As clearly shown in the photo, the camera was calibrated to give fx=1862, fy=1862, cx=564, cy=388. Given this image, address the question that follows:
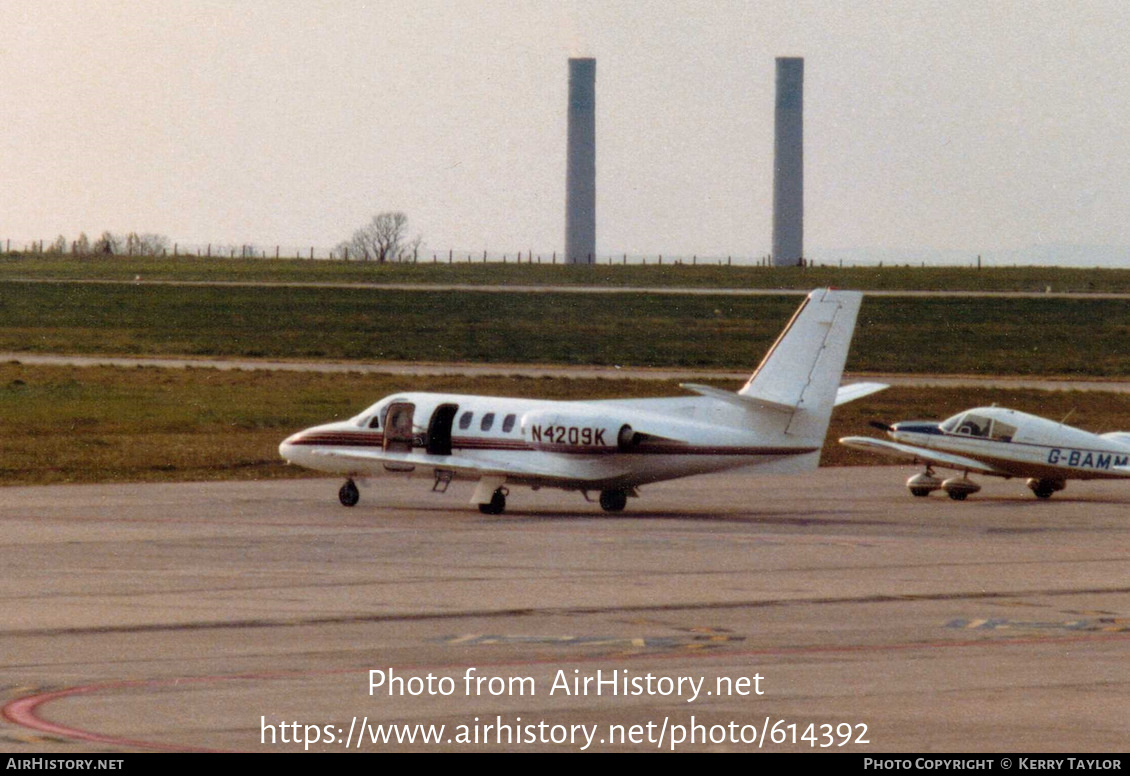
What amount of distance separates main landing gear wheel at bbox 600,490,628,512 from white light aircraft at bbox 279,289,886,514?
0.02 m

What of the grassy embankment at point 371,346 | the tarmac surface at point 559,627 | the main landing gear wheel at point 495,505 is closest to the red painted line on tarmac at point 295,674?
the tarmac surface at point 559,627

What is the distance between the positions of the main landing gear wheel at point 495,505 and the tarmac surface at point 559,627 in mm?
504

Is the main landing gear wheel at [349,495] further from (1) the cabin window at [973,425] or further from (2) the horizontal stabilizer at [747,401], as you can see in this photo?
(1) the cabin window at [973,425]

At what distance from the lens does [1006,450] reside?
39.3 metres

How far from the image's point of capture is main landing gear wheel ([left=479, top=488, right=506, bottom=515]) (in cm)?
3541

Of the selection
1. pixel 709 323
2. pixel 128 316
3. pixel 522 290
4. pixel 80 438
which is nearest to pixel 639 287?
pixel 522 290

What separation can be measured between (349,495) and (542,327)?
66854 millimetres

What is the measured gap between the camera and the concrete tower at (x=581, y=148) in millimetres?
195750

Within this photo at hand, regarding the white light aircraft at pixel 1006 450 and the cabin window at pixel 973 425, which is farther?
the cabin window at pixel 973 425

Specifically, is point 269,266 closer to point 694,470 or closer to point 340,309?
point 340,309

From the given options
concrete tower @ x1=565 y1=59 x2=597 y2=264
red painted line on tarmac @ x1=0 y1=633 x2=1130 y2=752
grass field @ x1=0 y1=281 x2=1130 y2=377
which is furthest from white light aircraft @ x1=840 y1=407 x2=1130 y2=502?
concrete tower @ x1=565 y1=59 x2=597 y2=264

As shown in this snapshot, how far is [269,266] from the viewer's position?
173000mm

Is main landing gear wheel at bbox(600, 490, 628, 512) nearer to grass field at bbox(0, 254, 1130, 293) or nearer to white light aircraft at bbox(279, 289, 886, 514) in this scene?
white light aircraft at bbox(279, 289, 886, 514)

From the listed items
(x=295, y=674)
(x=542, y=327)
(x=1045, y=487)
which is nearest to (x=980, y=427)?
(x=1045, y=487)
